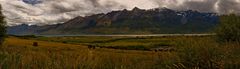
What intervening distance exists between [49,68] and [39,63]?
2.99ft

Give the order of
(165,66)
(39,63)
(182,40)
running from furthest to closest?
(182,40), (165,66), (39,63)

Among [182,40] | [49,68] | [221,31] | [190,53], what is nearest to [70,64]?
[49,68]

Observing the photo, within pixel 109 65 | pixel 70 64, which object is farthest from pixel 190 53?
pixel 70 64

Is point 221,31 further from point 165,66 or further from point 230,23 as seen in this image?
point 165,66

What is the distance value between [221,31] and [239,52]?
2681 inches

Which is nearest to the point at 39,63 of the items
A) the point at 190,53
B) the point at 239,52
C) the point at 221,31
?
the point at 190,53

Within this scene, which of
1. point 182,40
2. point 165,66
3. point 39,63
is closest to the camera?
point 39,63

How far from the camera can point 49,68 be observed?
9320 mm

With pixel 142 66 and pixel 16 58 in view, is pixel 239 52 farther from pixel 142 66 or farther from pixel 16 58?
pixel 16 58

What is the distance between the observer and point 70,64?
966 cm

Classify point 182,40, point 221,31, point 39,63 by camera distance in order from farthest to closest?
1. point 221,31
2. point 182,40
3. point 39,63

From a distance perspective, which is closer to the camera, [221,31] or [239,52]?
[239,52]

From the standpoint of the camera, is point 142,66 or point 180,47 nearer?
point 142,66

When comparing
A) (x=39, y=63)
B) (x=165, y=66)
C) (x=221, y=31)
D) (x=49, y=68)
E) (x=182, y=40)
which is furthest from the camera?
(x=221, y=31)
